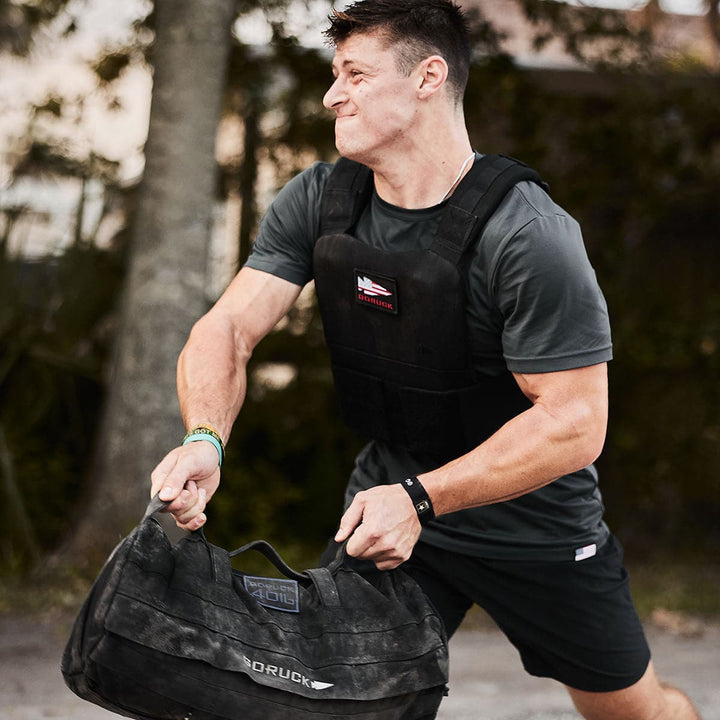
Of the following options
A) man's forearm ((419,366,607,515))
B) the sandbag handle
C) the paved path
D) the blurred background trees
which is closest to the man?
man's forearm ((419,366,607,515))

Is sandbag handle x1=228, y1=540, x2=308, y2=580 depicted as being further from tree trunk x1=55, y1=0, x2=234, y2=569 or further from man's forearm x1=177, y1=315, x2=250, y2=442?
tree trunk x1=55, y1=0, x2=234, y2=569

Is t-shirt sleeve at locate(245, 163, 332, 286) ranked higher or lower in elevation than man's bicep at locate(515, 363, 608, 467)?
higher

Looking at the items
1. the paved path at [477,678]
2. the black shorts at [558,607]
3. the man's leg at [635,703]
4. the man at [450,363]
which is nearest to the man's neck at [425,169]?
the man at [450,363]

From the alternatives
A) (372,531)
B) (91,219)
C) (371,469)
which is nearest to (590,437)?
(372,531)

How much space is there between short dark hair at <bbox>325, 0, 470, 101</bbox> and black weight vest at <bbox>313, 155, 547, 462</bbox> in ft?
0.89

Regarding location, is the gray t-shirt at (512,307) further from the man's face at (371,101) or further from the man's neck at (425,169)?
the man's face at (371,101)

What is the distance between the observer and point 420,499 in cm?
211

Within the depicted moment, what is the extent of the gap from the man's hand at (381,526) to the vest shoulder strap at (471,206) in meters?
A: 0.58

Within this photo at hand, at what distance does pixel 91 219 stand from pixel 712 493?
4.21m

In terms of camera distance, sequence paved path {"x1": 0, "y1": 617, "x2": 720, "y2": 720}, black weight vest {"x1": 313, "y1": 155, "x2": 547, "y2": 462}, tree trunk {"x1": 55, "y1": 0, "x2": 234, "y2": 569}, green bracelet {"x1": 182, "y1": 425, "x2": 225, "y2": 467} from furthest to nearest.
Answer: tree trunk {"x1": 55, "y1": 0, "x2": 234, "y2": 569} → paved path {"x1": 0, "y1": 617, "x2": 720, "y2": 720} → black weight vest {"x1": 313, "y1": 155, "x2": 547, "y2": 462} → green bracelet {"x1": 182, "y1": 425, "x2": 225, "y2": 467}

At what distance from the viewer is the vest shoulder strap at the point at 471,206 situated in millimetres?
2303

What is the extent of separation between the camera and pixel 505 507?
2.67 metres

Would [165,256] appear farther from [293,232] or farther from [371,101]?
[371,101]

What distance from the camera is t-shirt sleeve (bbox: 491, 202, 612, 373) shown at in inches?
85.9
